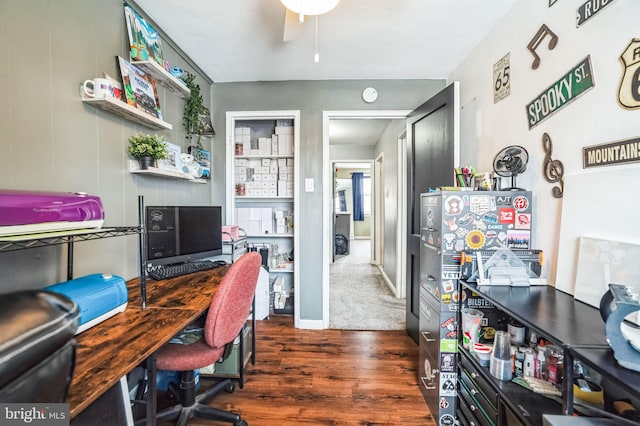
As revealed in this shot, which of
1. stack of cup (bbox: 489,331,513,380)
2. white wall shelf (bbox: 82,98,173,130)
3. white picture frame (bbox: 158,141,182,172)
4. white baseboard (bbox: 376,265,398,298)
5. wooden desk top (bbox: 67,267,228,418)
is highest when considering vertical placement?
white wall shelf (bbox: 82,98,173,130)

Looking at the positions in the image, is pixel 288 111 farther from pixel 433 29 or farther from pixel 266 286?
pixel 266 286

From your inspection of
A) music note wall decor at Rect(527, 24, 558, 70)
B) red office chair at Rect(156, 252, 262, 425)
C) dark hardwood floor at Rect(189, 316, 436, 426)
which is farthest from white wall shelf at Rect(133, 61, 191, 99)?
music note wall decor at Rect(527, 24, 558, 70)

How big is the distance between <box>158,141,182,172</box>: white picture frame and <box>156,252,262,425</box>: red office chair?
92cm

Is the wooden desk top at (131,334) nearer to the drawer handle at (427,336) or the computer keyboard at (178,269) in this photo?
the computer keyboard at (178,269)

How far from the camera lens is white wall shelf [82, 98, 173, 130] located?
4.24ft

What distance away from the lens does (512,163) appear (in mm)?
1457

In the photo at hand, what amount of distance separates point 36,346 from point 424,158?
7.86ft

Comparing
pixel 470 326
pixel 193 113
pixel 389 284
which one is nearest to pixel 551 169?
pixel 470 326

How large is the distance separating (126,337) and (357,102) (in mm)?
2515

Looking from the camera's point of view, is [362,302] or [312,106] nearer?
Answer: [312,106]

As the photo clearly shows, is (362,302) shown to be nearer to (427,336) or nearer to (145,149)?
(427,336)

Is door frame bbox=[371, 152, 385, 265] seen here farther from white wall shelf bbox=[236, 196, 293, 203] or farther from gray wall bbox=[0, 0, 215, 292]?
gray wall bbox=[0, 0, 215, 292]

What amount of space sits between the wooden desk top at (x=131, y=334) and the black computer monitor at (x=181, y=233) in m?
0.24

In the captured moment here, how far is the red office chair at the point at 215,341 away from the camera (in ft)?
3.99
